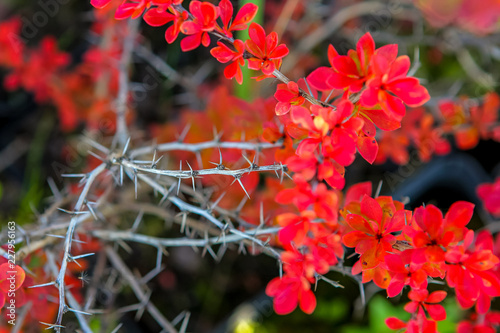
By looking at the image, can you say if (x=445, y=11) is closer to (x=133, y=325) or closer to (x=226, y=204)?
(x=226, y=204)

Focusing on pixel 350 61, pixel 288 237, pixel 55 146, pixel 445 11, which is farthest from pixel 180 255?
pixel 445 11

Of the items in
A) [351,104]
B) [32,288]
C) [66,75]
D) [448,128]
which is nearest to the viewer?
[351,104]

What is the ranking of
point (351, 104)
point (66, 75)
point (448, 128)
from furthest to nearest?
1. point (66, 75)
2. point (448, 128)
3. point (351, 104)

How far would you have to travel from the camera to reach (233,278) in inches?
47.5

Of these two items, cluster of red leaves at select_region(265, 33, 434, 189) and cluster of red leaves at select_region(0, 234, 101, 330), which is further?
cluster of red leaves at select_region(0, 234, 101, 330)

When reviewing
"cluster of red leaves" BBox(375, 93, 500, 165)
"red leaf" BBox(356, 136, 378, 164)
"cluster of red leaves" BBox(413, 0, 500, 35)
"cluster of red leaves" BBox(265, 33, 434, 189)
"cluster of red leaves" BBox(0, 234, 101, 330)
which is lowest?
"cluster of red leaves" BBox(0, 234, 101, 330)

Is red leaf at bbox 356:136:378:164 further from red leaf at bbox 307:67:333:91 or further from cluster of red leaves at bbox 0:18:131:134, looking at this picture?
cluster of red leaves at bbox 0:18:131:134

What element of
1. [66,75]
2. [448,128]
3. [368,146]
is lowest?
[66,75]

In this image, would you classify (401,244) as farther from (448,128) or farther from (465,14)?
(465,14)

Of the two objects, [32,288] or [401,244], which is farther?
[32,288]

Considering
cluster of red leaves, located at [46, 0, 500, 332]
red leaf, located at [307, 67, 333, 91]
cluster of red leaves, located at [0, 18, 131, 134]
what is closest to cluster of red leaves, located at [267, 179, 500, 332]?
cluster of red leaves, located at [46, 0, 500, 332]

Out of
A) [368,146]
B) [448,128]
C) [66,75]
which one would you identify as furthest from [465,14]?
[66,75]

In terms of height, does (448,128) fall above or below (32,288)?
above

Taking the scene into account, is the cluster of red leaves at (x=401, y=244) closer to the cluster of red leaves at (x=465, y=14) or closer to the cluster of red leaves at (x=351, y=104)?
the cluster of red leaves at (x=351, y=104)
